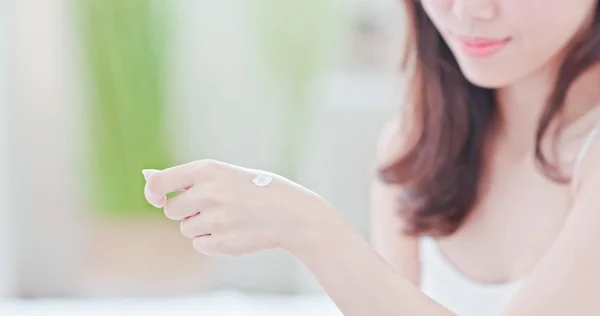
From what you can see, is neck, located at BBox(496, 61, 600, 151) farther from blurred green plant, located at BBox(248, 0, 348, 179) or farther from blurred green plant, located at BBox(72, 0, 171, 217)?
blurred green plant, located at BBox(72, 0, 171, 217)

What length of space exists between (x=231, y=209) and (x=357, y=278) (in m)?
0.13

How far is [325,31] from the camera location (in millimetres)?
1608

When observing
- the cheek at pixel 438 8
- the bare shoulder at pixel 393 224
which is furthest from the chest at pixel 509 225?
the cheek at pixel 438 8

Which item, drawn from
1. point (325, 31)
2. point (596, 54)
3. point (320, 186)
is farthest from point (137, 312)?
point (596, 54)

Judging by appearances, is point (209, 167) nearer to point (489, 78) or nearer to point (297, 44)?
point (489, 78)

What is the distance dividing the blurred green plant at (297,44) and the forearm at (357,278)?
0.99 m

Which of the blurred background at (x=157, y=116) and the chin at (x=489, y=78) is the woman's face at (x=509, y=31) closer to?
the chin at (x=489, y=78)

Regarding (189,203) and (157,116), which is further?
(157,116)

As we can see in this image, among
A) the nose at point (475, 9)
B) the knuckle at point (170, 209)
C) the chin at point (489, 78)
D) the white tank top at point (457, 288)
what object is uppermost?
the nose at point (475, 9)

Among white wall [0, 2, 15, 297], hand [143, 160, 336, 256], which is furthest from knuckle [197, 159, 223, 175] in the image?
white wall [0, 2, 15, 297]

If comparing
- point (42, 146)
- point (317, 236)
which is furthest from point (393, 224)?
point (42, 146)

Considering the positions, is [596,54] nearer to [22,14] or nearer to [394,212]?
[394,212]

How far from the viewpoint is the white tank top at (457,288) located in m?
0.81

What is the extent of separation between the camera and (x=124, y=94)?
1.62 meters
